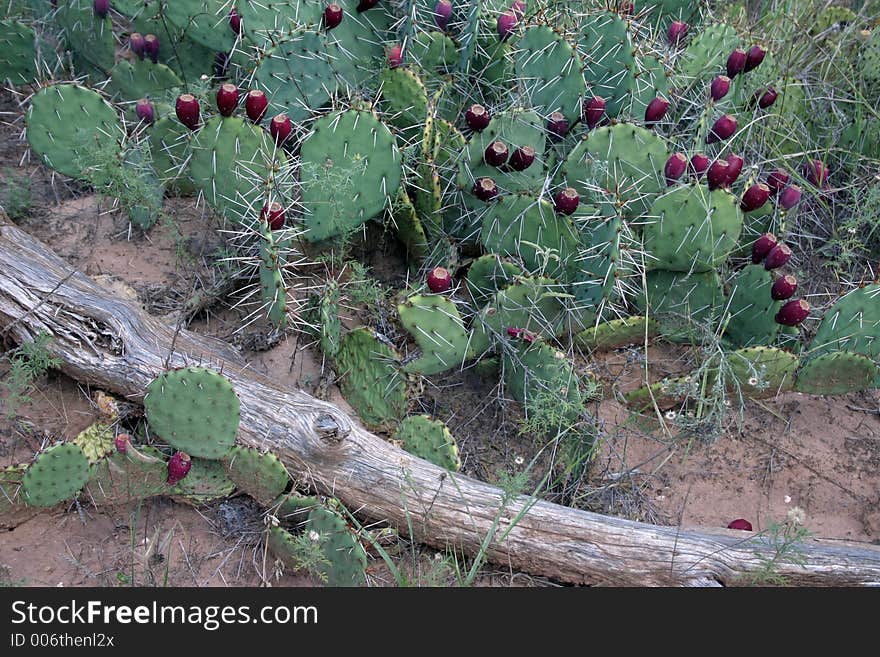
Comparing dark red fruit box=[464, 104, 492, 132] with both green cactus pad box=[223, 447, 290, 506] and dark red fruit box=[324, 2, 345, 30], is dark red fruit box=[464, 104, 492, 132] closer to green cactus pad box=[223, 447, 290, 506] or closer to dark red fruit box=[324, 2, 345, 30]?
dark red fruit box=[324, 2, 345, 30]

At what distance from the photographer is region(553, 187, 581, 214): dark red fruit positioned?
3.15 meters

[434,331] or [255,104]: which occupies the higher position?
[255,104]

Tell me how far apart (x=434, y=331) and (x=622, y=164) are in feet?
3.15

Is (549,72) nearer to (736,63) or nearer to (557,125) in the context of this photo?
(557,125)

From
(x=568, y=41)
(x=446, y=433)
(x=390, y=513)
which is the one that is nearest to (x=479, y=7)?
(x=568, y=41)

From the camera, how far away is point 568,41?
3545mm

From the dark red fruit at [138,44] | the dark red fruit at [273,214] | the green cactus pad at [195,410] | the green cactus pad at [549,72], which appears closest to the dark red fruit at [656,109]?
the green cactus pad at [549,72]

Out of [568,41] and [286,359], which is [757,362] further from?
[286,359]

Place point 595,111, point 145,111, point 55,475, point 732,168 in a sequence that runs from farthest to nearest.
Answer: point 145,111 < point 595,111 < point 732,168 < point 55,475

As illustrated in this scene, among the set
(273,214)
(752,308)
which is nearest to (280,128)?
(273,214)

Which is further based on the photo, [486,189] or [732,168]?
[486,189]

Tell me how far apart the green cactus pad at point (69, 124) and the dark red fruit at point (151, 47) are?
0.54 m

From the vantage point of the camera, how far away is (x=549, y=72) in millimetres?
3584
